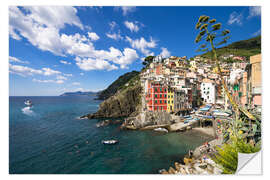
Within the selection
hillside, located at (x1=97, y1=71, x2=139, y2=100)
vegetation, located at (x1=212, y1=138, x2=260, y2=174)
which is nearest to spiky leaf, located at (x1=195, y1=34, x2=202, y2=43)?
vegetation, located at (x1=212, y1=138, x2=260, y2=174)

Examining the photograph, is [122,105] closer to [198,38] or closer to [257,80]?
[198,38]

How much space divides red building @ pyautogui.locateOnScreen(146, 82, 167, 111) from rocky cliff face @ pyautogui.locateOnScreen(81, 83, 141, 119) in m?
6.65

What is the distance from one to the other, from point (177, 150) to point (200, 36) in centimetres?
824

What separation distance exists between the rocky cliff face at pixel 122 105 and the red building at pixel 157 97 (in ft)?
21.8

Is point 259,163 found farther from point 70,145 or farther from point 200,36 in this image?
point 70,145

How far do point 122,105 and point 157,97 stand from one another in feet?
33.0

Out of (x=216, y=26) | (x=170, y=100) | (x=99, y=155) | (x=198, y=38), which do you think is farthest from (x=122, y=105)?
(x=216, y=26)

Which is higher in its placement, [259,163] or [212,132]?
[259,163]

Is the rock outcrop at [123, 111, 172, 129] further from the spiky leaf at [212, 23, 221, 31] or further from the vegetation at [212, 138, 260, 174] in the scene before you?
the spiky leaf at [212, 23, 221, 31]

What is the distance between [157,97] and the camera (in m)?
15.9

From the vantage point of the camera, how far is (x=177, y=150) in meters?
8.05

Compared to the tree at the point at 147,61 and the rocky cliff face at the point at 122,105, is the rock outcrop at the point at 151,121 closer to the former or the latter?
the rocky cliff face at the point at 122,105

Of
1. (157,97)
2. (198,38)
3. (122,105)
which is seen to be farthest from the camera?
(122,105)
